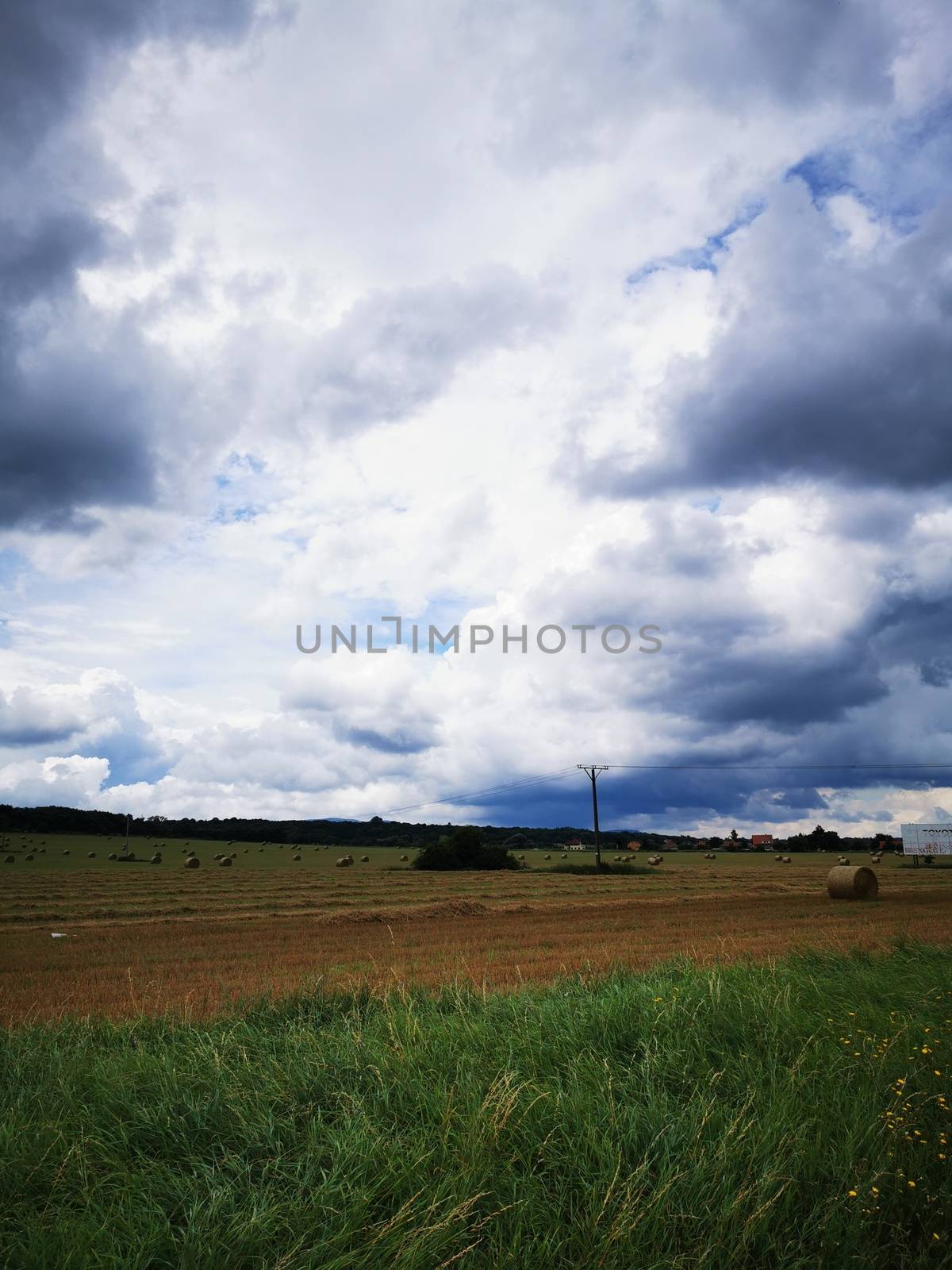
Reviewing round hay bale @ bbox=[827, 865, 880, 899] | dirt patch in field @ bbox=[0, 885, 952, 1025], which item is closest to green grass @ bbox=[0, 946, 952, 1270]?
dirt patch in field @ bbox=[0, 885, 952, 1025]

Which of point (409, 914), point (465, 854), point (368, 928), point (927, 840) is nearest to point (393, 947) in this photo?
point (368, 928)

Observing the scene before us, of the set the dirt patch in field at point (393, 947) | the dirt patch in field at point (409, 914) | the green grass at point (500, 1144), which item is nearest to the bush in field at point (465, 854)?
the dirt patch in field at point (409, 914)

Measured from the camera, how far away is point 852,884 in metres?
37.8

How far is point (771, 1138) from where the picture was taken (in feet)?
16.7

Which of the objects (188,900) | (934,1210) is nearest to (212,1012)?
(934,1210)

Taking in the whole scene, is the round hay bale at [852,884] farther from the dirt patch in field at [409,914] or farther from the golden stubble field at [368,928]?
the dirt patch in field at [409,914]

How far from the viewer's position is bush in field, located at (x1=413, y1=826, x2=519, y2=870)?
78125 mm

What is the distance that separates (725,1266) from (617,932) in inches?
853

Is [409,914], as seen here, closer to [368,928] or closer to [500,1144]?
[368,928]

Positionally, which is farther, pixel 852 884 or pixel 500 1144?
pixel 852 884

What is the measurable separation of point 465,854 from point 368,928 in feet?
174

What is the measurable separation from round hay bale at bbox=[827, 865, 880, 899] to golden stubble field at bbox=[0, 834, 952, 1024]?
695 millimetres

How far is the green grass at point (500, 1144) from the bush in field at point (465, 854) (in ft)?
237

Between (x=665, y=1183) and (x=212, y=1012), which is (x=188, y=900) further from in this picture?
(x=665, y=1183)
